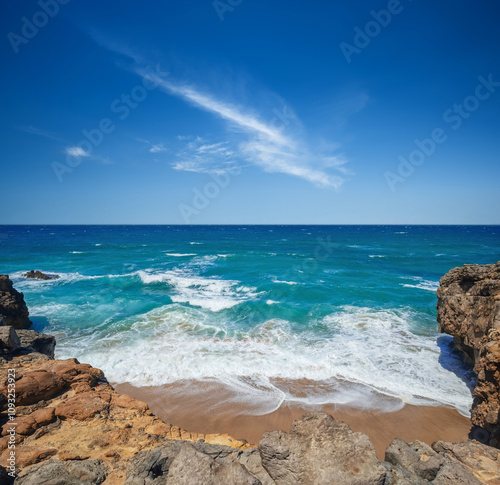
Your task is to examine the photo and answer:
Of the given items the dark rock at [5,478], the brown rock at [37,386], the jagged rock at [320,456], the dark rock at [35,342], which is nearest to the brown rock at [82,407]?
the brown rock at [37,386]

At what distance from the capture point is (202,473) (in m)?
3.30

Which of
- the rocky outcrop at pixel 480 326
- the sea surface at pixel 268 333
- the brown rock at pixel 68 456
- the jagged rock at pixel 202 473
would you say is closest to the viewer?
→ the jagged rock at pixel 202 473

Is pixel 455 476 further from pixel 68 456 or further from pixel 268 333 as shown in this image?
pixel 268 333

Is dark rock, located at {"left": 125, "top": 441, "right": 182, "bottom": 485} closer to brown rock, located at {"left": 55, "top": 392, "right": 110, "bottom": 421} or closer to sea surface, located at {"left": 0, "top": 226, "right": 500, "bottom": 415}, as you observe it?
brown rock, located at {"left": 55, "top": 392, "right": 110, "bottom": 421}

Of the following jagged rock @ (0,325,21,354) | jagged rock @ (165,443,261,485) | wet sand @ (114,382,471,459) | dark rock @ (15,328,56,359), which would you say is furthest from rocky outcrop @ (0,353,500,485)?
dark rock @ (15,328,56,359)

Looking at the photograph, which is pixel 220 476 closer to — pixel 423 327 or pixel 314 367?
pixel 314 367

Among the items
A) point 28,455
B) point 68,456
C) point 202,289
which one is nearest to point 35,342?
point 28,455

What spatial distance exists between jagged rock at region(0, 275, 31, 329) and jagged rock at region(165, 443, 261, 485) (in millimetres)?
12840

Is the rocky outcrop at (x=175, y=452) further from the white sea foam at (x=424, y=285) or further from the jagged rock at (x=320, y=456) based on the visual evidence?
the white sea foam at (x=424, y=285)

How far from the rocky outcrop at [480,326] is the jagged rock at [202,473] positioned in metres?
5.76

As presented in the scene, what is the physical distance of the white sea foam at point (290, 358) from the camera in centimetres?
909

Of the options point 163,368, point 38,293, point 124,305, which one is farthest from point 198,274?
point 163,368

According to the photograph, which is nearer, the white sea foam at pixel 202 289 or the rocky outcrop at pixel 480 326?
the rocky outcrop at pixel 480 326

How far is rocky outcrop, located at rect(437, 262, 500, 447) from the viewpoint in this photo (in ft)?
18.8
